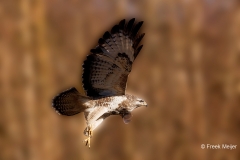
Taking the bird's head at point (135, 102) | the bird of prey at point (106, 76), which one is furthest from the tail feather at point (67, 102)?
the bird's head at point (135, 102)

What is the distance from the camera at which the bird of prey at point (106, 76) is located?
4.84ft

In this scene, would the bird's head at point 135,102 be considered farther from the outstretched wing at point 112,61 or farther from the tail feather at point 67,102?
the tail feather at point 67,102

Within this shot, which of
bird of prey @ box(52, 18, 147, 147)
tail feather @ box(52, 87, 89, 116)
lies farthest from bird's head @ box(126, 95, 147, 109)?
tail feather @ box(52, 87, 89, 116)

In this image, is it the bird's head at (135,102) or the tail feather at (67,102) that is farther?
the tail feather at (67,102)

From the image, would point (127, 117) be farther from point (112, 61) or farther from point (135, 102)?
point (112, 61)

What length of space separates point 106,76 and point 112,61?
7cm

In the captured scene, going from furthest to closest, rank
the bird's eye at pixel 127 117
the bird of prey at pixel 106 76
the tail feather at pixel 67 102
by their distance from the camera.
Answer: the tail feather at pixel 67 102 → the bird of prey at pixel 106 76 → the bird's eye at pixel 127 117

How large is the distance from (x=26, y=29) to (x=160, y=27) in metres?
1.02

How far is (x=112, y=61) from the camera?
156 centimetres

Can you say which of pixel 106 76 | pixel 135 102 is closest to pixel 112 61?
pixel 106 76

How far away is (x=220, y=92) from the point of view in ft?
9.36

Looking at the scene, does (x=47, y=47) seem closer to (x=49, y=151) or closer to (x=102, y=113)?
(x=49, y=151)

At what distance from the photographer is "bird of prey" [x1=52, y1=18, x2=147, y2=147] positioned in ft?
4.84

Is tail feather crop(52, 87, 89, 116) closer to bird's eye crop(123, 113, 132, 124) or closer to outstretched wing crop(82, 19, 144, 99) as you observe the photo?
outstretched wing crop(82, 19, 144, 99)
